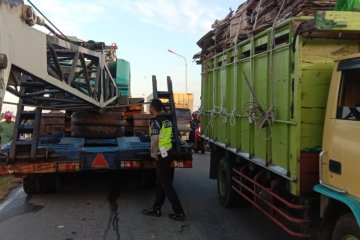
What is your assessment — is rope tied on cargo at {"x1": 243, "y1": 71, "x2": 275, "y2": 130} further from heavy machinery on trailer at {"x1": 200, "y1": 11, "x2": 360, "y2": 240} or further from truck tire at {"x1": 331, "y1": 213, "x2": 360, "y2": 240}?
truck tire at {"x1": 331, "y1": 213, "x2": 360, "y2": 240}

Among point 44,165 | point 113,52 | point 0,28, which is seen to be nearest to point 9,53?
point 0,28

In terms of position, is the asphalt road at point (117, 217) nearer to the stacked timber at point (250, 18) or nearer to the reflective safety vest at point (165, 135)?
the reflective safety vest at point (165, 135)

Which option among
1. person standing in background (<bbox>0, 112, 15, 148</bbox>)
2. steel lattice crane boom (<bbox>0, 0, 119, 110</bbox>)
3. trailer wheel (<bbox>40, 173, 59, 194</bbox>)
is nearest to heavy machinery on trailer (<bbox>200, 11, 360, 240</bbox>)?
steel lattice crane boom (<bbox>0, 0, 119, 110</bbox>)

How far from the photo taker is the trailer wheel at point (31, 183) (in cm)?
920

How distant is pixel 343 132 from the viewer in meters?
4.28

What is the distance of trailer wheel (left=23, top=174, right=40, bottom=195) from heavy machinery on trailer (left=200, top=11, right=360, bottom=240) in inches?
173

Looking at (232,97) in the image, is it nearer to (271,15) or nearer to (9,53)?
(271,15)

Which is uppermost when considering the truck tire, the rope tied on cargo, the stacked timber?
the stacked timber

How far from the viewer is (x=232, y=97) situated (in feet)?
25.1

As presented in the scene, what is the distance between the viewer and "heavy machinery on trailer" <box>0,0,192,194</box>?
4836mm

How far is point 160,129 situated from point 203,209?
1625 mm

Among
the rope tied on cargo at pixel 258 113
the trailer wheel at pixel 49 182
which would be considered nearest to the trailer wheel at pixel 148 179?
the trailer wheel at pixel 49 182

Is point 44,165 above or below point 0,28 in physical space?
below

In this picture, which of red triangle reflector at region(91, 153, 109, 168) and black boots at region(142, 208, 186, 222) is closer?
black boots at region(142, 208, 186, 222)
